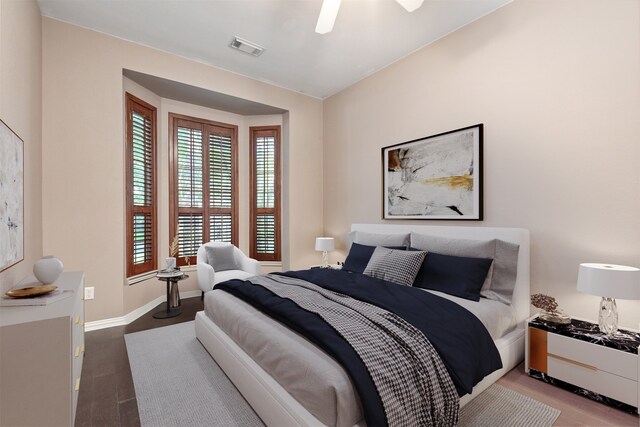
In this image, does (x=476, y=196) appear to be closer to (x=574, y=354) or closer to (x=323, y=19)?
(x=574, y=354)

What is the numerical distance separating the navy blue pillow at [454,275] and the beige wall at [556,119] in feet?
1.97

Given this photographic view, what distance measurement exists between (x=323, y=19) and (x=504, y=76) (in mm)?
1778

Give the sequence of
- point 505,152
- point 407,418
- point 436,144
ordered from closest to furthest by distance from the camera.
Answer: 1. point 407,418
2. point 505,152
3. point 436,144

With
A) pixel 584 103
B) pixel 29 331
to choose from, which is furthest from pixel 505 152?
pixel 29 331

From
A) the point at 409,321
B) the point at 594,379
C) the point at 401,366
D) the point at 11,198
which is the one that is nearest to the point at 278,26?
the point at 11,198

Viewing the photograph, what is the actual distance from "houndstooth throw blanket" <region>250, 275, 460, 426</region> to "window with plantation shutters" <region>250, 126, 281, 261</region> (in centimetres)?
326

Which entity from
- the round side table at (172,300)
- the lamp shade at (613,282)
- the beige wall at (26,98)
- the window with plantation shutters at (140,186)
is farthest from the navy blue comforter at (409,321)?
the window with plantation shutters at (140,186)

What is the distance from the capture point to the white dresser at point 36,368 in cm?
141

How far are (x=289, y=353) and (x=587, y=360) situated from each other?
1995 millimetres

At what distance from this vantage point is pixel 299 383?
148 cm

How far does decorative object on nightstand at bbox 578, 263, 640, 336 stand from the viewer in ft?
6.14

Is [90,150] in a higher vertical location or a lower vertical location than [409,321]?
higher

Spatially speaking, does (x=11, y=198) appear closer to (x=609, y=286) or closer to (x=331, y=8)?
(x=331, y=8)

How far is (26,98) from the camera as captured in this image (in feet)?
7.86
